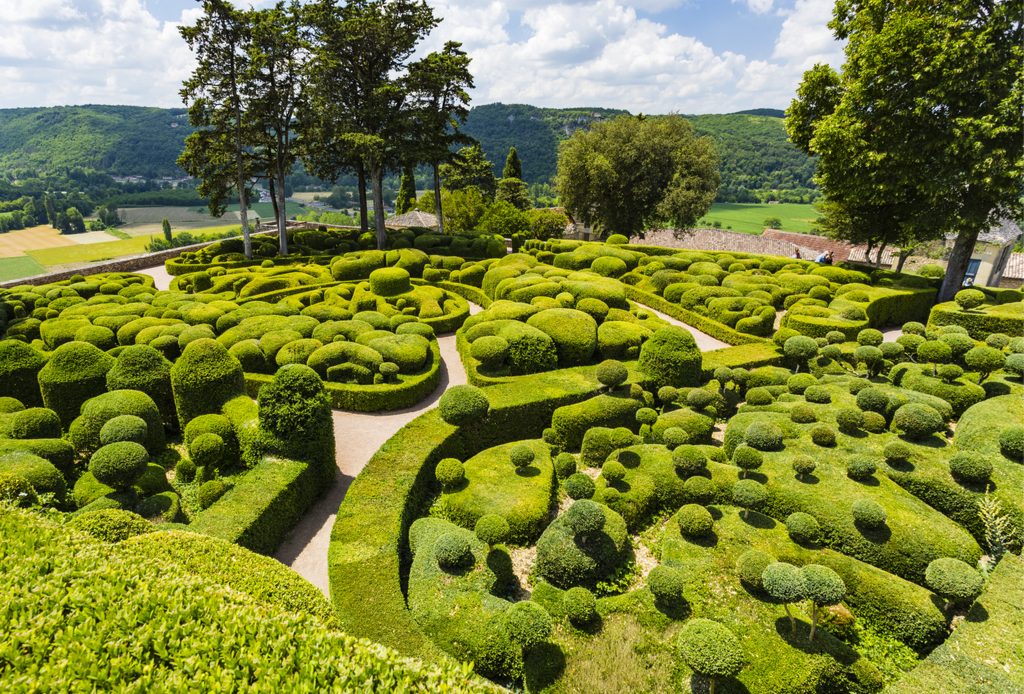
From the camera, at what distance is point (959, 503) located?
1131 centimetres

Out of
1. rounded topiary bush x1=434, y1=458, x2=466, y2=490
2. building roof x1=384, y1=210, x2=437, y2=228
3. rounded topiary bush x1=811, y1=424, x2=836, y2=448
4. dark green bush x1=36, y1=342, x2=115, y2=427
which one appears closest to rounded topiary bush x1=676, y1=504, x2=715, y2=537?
rounded topiary bush x1=811, y1=424, x2=836, y2=448

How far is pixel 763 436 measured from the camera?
1330 cm

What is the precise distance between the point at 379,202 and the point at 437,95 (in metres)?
10.1

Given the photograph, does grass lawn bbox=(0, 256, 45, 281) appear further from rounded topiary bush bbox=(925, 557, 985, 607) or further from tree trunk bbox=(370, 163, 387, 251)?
rounded topiary bush bbox=(925, 557, 985, 607)

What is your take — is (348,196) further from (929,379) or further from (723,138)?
(929,379)

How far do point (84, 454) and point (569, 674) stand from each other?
15.5 meters

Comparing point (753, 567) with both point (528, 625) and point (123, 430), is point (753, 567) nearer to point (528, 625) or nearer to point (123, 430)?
point (528, 625)

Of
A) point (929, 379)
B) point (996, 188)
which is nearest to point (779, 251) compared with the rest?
point (996, 188)

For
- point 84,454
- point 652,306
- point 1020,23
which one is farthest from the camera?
point 652,306

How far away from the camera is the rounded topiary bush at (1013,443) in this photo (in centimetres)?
1165

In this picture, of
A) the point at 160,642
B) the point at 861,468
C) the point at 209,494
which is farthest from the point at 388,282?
the point at 160,642

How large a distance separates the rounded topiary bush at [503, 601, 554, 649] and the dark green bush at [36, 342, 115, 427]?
50.9 ft

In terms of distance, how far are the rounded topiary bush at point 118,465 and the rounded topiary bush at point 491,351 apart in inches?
414

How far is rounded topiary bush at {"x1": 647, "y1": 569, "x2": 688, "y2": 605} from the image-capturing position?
9.33m
